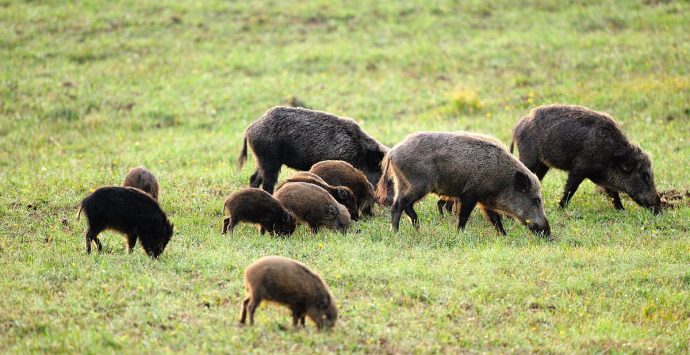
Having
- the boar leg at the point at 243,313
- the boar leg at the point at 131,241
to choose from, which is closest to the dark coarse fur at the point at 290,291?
the boar leg at the point at 243,313

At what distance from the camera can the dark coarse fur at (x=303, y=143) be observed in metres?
13.3

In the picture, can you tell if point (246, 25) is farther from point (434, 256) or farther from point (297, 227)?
point (434, 256)

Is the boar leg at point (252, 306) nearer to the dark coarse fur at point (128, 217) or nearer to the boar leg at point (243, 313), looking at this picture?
the boar leg at point (243, 313)

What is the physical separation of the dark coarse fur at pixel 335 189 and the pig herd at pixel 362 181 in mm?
16

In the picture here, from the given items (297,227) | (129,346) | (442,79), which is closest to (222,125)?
(442,79)

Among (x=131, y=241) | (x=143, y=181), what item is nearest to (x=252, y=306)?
(x=131, y=241)

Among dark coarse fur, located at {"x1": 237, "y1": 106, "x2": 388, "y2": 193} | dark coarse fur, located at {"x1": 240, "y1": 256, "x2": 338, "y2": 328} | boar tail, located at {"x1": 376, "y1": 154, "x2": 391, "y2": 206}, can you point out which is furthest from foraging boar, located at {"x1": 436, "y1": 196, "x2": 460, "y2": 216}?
dark coarse fur, located at {"x1": 240, "y1": 256, "x2": 338, "y2": 328}

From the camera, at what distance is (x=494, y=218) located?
1214 centimetres

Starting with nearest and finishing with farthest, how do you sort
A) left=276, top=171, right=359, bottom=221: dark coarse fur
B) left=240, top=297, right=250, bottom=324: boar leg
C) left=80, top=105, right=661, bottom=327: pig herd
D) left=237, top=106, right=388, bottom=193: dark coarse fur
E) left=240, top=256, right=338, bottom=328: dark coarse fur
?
left=240, top=256, right=338, bottom=328: dark coarse fur, left=240, top=297, right=250, bottom=324: boar leg, left=80, top=105, right=661, bottom=327: pig herd, left=276, top=171, right=359, bottom=221: dark coarse fur, left=237, top=106, right=388, bottom=193: dark coarse fur

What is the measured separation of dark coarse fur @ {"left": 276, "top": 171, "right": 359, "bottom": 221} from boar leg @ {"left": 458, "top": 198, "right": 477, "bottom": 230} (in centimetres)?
154

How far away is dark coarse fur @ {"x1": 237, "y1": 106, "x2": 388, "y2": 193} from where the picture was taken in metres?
13.3

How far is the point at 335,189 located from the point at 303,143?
1.52m

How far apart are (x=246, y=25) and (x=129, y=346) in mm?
18572

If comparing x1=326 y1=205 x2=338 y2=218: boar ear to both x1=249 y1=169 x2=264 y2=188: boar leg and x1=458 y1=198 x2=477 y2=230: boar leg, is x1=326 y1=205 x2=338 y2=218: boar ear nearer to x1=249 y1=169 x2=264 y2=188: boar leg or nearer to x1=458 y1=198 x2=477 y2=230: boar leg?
x1=458 y1=198 x2=477 y2=230: boar leg
